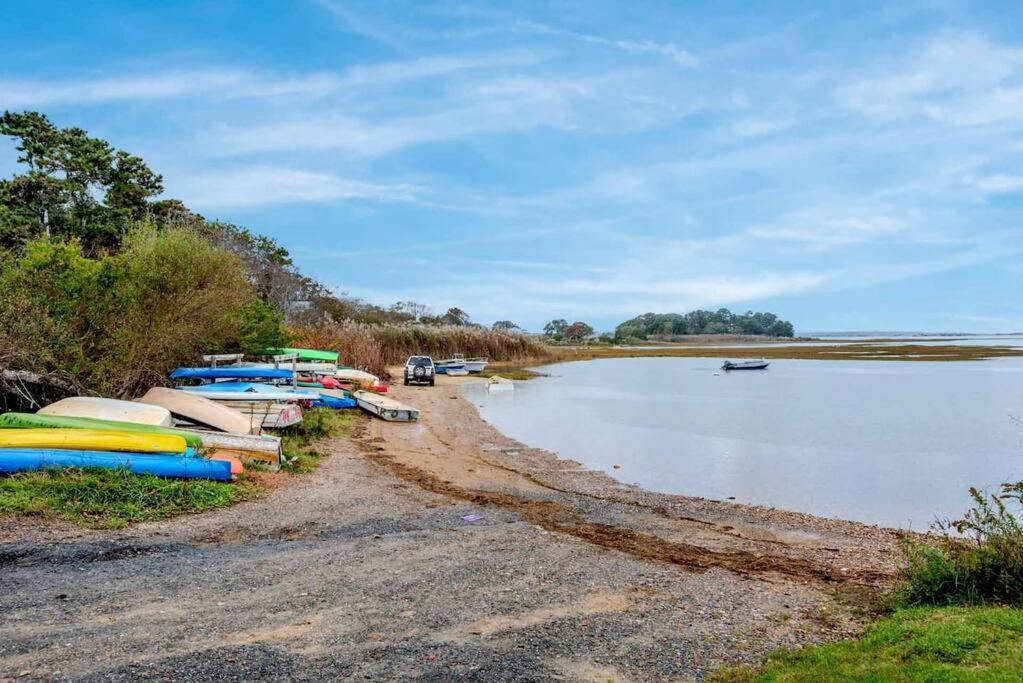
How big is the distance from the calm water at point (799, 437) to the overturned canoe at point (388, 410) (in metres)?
2.74

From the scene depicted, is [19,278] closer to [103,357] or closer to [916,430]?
[103,357]

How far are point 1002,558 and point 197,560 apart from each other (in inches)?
271

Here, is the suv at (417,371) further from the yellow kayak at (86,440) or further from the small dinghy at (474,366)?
the yellow kayak at (86,440)

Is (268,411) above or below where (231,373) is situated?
below

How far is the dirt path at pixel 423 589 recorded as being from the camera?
16.0ft

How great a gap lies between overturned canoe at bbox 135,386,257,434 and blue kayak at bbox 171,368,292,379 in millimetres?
3128

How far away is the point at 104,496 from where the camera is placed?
28.9 feet

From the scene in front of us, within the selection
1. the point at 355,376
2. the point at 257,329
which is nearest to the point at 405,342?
the point at 355,376

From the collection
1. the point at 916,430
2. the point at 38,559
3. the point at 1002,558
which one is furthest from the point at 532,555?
the point at 916,430

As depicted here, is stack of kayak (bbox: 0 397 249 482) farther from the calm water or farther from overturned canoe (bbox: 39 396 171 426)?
the calm water

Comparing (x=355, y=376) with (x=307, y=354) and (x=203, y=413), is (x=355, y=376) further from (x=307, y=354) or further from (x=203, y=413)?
(x=203, y=413)

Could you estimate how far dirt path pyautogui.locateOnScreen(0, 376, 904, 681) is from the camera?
16.0 feet

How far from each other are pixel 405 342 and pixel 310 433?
28722 mm

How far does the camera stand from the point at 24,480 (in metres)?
8.84
